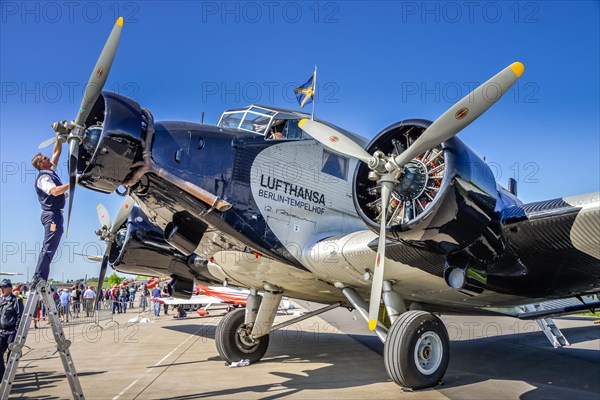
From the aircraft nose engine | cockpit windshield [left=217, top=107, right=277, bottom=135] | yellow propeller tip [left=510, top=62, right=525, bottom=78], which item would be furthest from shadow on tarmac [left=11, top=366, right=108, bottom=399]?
yellow propeller tip [left=510, top=62, right=525, bottom=78]

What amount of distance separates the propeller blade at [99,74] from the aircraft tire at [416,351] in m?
5.37

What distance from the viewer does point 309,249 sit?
816cm

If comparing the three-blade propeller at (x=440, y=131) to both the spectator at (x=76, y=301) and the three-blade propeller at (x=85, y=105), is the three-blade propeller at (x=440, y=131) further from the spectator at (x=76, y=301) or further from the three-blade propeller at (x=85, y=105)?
the spectator at (x=76, y=301)

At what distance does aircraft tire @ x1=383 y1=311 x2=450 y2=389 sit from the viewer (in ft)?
22.6

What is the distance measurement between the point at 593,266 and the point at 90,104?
744 centimetres

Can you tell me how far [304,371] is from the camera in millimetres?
9453

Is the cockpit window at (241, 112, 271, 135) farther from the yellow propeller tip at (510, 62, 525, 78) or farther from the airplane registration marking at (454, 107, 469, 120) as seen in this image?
the yellow propeller tip at (510, 62, 525, 78)

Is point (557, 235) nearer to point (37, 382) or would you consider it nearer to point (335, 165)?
point (335, 165)

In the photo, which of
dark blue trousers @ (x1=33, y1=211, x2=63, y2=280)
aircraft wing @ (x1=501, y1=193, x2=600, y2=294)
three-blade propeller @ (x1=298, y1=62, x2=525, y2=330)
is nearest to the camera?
three-blade propeller @ (x1=298, y1=62, x2=525, y2=330)

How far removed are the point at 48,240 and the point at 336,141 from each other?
4151 millimetres

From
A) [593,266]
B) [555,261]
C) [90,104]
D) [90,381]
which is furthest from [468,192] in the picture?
[90,381]

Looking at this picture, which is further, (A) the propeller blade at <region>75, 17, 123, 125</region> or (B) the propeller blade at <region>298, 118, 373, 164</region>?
(B) the propeller blade at <region>298, 118, 373, 164</region>

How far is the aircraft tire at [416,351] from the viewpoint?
22.6ft

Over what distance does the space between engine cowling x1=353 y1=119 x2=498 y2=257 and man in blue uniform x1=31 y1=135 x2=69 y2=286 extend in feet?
13.8
